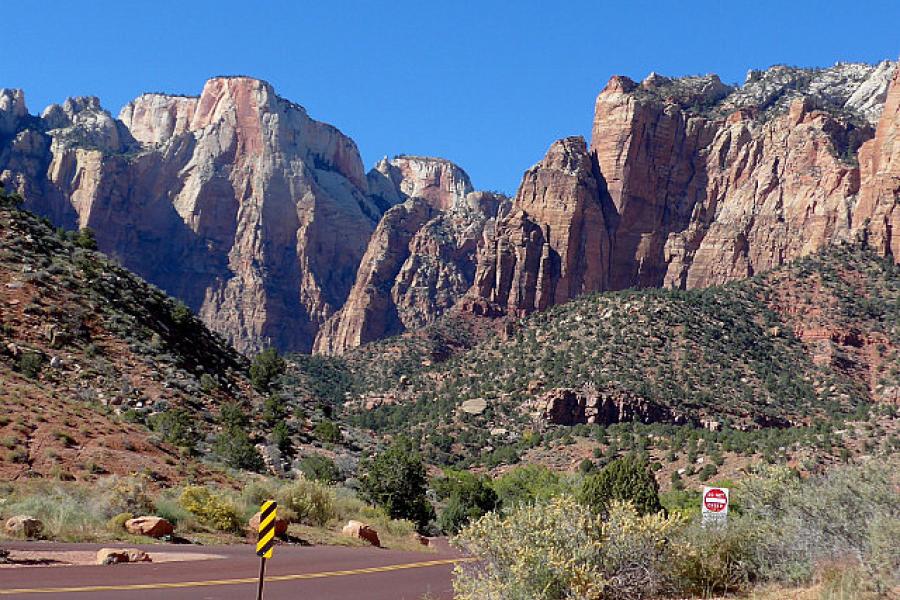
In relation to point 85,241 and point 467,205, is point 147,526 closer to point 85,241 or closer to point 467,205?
point 85,241

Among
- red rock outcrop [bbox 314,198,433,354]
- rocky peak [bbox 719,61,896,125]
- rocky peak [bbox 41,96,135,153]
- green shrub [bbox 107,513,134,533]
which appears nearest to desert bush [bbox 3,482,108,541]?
green shrub [bbox 107,513,134,533]

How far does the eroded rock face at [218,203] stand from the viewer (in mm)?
164500

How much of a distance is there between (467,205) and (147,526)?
181 metres

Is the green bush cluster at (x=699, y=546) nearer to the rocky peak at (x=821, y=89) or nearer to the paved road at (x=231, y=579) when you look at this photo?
the paved road at (x=231, y=579)

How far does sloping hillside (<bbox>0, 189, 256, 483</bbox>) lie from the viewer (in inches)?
1147

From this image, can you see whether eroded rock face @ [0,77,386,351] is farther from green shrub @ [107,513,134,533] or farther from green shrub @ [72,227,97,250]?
green shrub @ [107,513,134,533]

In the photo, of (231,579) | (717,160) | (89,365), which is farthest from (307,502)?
(717,160)

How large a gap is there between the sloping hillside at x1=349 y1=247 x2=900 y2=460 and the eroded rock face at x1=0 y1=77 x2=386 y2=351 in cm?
8395

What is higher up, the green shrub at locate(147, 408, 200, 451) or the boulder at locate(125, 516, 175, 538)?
the green shrub at locate(147, 408, 200, 451)

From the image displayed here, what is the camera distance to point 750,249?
12444 centimetres

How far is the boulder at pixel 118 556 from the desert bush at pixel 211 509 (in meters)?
6.36

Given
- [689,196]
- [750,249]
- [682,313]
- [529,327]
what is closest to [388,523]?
[682,313]

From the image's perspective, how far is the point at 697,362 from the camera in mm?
79250

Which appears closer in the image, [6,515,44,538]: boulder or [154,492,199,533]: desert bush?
[6,515,44,538]: boulder
